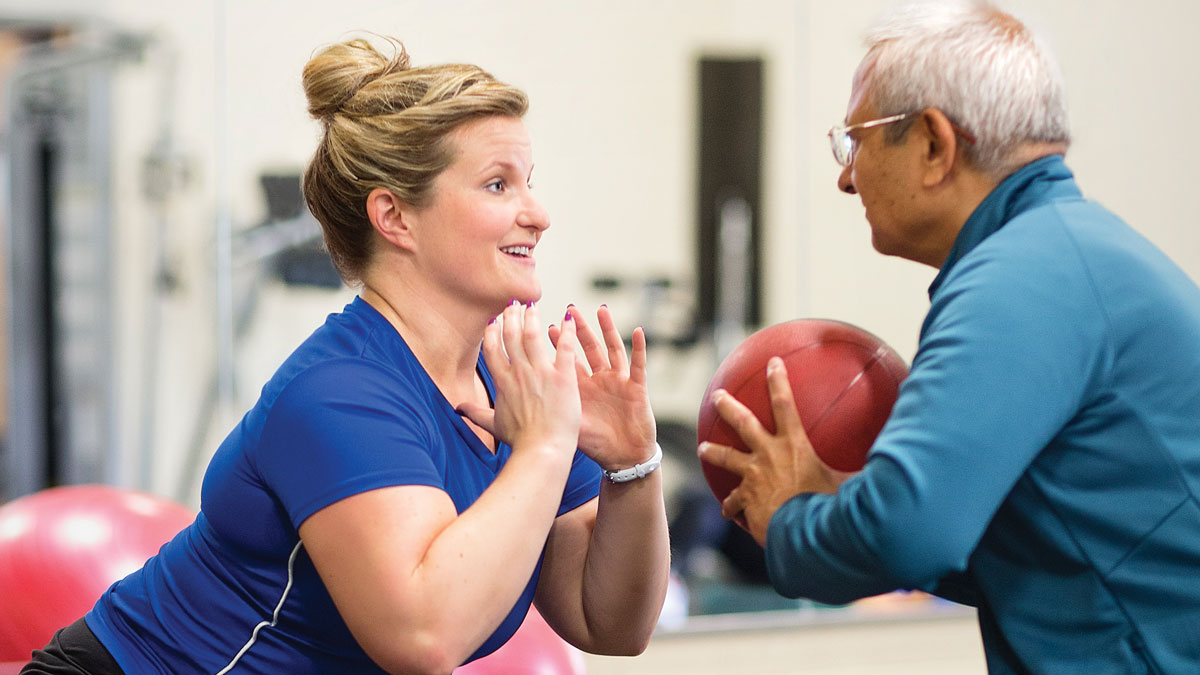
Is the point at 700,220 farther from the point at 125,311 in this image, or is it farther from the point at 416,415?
the point at 416,415

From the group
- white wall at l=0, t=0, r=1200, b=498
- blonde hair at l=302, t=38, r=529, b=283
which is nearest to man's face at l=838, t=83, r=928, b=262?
Answer: blonde hair at l=302, t=38, r=529, b=283

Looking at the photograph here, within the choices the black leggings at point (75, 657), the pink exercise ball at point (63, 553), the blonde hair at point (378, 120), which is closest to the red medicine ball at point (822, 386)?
the blonde hair at point (378, 120)

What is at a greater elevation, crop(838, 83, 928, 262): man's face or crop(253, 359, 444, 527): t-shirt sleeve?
crop(838, 83, 928, 262): man's face

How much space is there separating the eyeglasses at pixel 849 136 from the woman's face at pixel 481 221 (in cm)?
42

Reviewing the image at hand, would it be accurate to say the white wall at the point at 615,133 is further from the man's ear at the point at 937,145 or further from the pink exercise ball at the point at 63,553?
the man's ear at the point at 937,145

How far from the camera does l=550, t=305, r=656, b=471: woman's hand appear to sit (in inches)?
64.5

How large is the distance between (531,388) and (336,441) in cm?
26

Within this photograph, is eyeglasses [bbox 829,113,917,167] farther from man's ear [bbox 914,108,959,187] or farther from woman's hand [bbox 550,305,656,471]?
woman's hand [bbox 550,305,656,471]

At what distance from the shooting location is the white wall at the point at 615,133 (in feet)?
12.1

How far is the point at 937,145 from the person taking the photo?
1347 millimetres

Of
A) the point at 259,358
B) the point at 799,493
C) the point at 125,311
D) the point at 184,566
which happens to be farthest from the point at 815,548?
the point at 125,311

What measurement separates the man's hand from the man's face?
215 mm

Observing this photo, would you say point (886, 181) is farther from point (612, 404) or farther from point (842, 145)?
point (612, 404)

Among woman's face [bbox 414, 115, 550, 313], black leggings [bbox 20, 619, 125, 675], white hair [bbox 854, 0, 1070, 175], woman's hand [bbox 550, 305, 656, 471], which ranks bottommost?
black leggings [bbox 20, 619, 125, 675]
